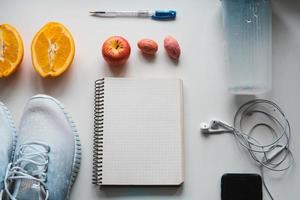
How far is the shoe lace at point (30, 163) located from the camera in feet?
3.03

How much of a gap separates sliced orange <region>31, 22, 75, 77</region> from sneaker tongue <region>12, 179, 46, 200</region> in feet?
0.79

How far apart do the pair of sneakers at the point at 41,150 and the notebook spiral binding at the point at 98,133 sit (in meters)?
0.04

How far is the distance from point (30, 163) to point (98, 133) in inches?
6.5

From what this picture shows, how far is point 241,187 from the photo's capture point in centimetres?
94

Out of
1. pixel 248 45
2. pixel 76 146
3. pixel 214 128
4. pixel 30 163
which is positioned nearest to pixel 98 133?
pixel 76 146

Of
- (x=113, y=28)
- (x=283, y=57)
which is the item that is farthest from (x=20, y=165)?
(x=283, y=57)

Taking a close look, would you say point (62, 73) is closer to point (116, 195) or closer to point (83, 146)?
point (83, 146)

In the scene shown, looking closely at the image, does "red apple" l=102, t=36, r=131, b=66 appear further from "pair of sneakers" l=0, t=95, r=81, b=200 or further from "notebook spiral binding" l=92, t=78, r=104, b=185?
"pair of sneakers" l=0, t=95, r=81, b=200

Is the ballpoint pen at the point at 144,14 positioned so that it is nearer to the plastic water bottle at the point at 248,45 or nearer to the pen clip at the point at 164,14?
the pen clip at the point at 164,14

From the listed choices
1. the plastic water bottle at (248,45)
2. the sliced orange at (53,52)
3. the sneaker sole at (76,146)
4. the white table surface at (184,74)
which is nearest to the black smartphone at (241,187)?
the white table surface at (184,74)

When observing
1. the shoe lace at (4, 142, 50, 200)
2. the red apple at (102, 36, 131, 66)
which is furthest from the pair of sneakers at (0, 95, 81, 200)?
the red apple at (102, 36, 131, 66)

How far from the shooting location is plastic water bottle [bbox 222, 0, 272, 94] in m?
0.95

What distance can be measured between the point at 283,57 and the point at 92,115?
1.53ft

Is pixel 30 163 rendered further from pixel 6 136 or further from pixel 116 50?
pixel 116 50
